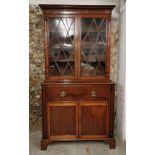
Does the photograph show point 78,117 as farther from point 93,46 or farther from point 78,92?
point 93,46

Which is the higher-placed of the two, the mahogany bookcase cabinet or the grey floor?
the mahogany bookcase cabinet

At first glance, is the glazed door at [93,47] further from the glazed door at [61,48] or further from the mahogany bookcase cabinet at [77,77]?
the glazed door at [61,48]

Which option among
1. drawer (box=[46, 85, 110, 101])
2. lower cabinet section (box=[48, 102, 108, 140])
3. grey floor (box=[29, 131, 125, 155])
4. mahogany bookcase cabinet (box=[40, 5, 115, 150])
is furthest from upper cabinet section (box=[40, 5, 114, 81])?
grey floor (box=[29, 131, 125, 155])

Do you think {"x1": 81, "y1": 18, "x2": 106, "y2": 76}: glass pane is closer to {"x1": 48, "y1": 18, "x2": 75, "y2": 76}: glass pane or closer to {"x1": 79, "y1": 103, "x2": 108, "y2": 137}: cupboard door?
{"x1": 48, "y1": 18, "x2": 75, "y2": 76}: glass pane

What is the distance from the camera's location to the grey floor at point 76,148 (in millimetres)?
2697

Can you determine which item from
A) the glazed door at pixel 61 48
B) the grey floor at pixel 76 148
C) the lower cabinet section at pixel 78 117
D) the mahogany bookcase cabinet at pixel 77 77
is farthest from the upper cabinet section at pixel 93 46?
the grey floor at pixel 76 148

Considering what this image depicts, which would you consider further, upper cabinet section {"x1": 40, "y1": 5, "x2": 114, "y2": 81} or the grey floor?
upper cabinet section {"x1": 40, "y1": 5, "x2": 114, "y2": 81}

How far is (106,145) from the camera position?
2932 mm

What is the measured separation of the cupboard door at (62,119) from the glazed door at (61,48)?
1.37 feet

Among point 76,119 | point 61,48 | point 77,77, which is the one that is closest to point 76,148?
point 76,119

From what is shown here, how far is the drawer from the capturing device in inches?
110

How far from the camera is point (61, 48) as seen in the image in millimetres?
2904
